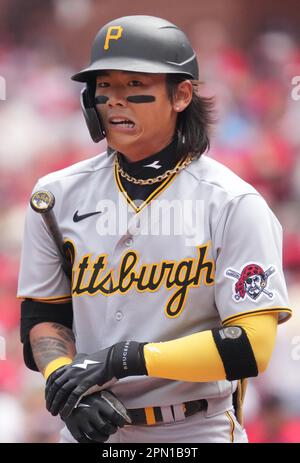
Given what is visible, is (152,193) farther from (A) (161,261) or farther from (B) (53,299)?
A: (B) (53,299)

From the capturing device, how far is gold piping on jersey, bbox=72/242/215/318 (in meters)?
1.80

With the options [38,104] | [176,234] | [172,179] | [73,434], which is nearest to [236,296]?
[176,234]

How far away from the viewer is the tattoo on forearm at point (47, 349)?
75.0 inches

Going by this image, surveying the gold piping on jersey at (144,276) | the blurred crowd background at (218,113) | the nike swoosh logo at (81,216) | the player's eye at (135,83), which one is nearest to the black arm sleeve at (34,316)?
the gold piping on jersey at (144,276)

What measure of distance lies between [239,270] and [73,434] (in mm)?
489

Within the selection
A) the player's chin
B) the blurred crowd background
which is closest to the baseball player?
the player's chin

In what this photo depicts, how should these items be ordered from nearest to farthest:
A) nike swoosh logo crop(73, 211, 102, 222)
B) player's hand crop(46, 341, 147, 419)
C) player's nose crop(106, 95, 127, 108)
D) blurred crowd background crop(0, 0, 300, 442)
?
player's hand crop(46, 341, 147, 419), player's nose crop(106, 95, 127, 108), nike swoosh logo crop(73, 211, 102, 222), blurred crowd background crop(0, 0, 300, 442)

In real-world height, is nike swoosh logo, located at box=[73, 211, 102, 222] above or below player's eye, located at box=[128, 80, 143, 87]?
below

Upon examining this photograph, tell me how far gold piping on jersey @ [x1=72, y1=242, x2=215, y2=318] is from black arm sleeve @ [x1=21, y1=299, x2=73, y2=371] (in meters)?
0.11

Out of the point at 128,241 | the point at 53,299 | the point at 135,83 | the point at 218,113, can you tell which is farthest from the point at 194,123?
the point at 218,113

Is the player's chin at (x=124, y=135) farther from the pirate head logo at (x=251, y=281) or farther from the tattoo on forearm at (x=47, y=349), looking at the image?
the tattoo on forearm at (x=47, y=349)

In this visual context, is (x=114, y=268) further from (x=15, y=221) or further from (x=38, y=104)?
(x=38, y=104)

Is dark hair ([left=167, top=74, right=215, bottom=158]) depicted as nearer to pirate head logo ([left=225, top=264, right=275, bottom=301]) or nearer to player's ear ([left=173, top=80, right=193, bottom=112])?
player's ear ([left=173, top=80, right=193, bottom=112])

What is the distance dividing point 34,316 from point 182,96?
2.00 feet
